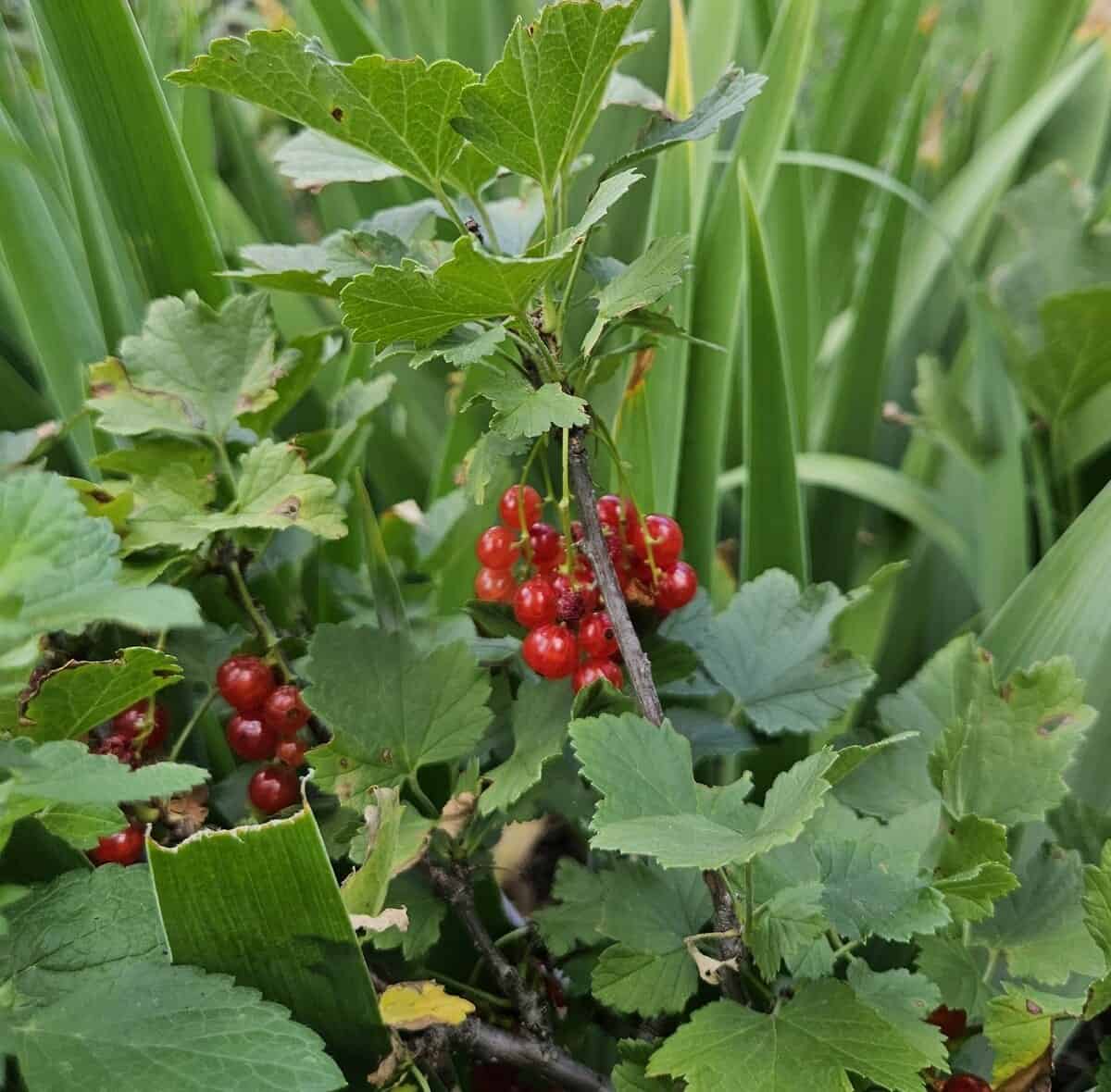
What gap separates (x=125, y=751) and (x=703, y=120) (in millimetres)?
322

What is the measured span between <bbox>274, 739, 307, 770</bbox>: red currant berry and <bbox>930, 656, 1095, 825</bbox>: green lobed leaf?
0.26m

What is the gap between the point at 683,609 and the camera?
482 millimetres

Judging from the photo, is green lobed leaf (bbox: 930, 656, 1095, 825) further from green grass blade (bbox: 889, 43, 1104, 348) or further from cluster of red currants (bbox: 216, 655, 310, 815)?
green grass blade (bbox: 889, 43, 1104, 348)

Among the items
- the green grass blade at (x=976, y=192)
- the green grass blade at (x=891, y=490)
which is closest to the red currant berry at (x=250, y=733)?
the green grass blade at (x=891, y=490)

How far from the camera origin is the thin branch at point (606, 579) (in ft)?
1.28

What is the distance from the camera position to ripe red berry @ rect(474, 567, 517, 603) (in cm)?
46

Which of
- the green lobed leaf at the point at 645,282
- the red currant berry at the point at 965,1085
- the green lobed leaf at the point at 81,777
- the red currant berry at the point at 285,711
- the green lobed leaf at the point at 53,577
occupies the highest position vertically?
the green lobed leaf at the point at 645,282

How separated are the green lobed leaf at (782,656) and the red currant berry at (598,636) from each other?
0.06 meters

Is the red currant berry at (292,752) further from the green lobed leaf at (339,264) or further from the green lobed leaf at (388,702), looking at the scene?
the green lobed leaf at (339,264)

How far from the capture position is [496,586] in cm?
46

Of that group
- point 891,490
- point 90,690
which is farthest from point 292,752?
point 891,490

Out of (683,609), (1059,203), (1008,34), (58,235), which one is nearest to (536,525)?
(683,609)

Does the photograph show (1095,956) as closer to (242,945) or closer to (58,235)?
(242,945)

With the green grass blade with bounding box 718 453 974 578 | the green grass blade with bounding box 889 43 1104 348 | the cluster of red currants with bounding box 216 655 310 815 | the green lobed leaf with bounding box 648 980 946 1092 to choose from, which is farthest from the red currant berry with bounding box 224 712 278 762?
the green grass blade with bounding box 889 43 1104 348
